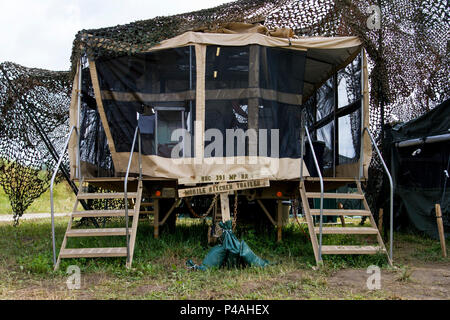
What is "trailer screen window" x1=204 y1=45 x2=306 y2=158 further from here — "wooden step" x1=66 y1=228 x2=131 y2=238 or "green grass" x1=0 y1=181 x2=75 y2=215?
"green grass" x1=0 y1=181 x2=75 y2=215

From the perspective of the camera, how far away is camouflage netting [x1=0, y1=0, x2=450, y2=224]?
5.40 metres

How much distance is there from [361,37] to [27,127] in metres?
6.41

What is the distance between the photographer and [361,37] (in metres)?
5.62

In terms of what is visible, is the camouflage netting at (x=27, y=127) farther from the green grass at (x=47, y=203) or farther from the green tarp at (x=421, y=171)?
the green tarp at (x=421, y=171)

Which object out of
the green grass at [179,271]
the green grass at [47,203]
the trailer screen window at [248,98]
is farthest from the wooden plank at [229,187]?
the green grass at [47,203]

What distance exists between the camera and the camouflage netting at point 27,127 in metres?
7.52

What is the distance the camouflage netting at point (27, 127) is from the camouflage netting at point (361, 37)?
0.9 inches

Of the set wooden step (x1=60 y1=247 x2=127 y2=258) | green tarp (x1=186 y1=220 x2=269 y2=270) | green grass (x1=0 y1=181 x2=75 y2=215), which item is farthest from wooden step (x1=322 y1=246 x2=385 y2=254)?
green grass (x1=0 y1=181 x2=75 y2=215)

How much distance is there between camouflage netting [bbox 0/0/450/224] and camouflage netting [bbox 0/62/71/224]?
0.02 metres

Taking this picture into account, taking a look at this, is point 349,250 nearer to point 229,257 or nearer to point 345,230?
point 345,230

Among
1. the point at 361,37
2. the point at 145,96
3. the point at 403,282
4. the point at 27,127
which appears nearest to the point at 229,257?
the point at 403,282

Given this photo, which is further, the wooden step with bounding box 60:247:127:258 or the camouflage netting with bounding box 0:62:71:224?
the camouflage netting with bounding box 0:62:71:224
